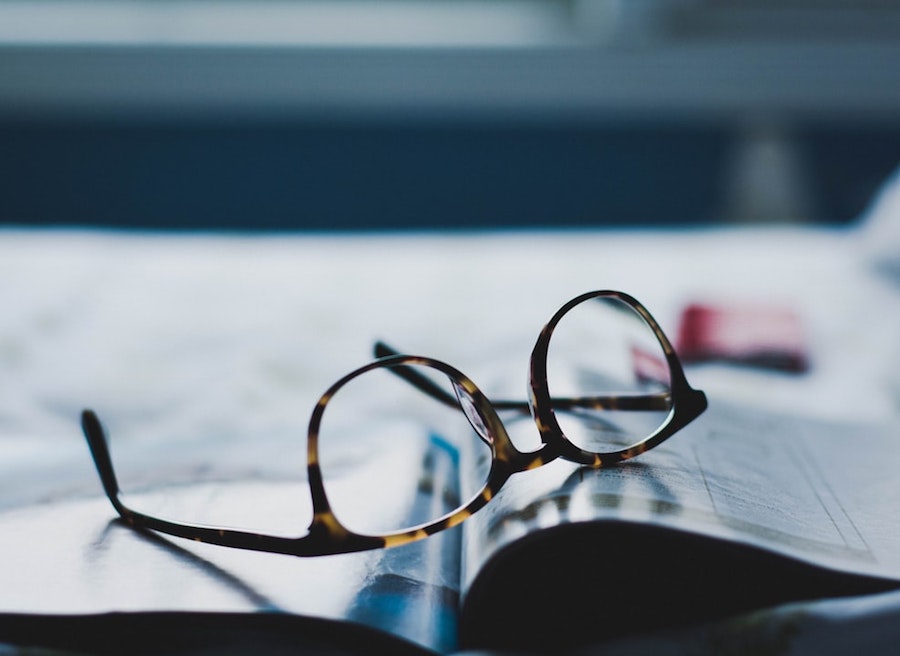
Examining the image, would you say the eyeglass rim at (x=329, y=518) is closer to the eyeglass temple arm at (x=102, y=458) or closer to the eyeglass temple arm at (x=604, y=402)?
the eyeglass temple arm at (x=102, y=458)

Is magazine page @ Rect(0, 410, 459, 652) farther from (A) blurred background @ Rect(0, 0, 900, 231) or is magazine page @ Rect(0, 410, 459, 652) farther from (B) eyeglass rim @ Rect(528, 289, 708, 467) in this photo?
(A) blurred background @ Rect(0, 0, 900, 231)

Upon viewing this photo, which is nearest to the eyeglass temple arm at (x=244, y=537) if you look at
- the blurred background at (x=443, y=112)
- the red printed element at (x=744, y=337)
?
the red printed element at (x=744, y=337)

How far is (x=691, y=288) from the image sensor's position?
3.03 feet

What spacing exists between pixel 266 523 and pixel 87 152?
1.39 meters

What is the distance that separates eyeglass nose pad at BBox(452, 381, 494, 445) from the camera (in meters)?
0.40

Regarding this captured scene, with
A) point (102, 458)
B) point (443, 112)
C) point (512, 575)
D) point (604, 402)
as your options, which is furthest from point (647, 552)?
point (443, 112)

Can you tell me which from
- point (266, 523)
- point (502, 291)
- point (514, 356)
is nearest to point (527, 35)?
point (502, 291)

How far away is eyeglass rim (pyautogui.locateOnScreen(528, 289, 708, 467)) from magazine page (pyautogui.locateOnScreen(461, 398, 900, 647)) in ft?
0.04

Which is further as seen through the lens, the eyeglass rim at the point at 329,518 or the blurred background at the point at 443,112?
the blurred background at the point at 443,112

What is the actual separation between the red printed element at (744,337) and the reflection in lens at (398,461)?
0.83 feet

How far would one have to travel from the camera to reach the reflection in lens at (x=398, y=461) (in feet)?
1.42

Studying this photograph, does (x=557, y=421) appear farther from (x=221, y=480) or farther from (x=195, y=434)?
(x=195, y=434)

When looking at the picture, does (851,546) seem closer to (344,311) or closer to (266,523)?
(266,523)

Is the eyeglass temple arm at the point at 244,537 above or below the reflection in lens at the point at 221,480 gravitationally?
above
